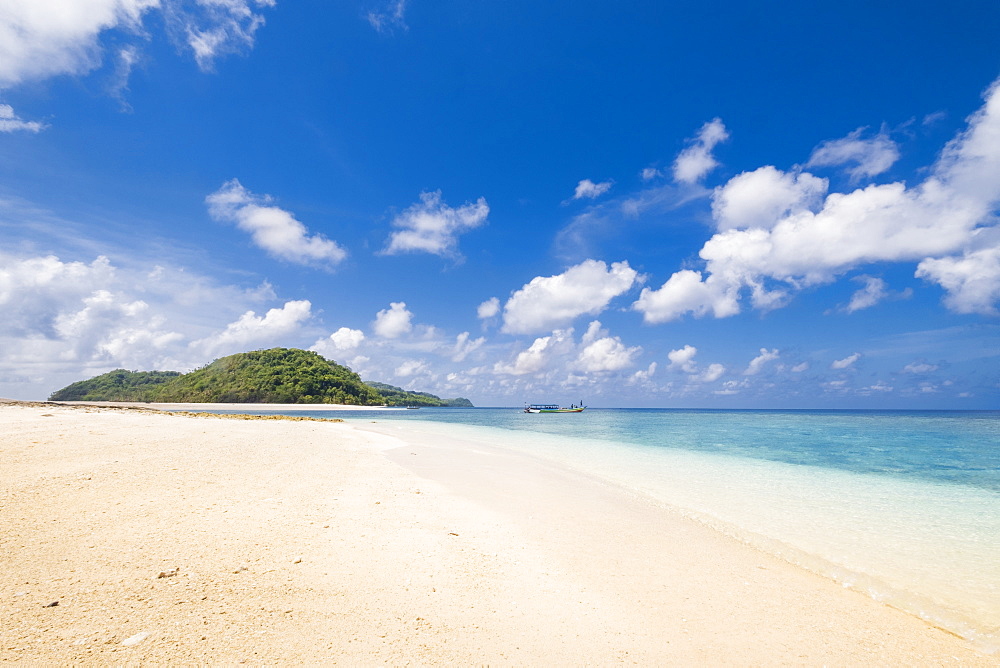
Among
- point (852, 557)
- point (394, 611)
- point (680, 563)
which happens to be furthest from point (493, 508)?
point (852, 557)

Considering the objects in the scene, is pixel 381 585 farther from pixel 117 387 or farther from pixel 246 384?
pixel 117 387

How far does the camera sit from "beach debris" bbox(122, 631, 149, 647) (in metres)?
3.15

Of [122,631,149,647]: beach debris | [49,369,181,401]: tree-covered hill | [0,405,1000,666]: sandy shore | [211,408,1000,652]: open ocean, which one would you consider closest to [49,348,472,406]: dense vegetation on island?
[49,369,181,401]: tree-covered hill

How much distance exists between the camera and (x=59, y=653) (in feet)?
9.68

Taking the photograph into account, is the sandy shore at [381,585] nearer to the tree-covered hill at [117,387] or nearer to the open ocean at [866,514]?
the open ocean at [866,514]

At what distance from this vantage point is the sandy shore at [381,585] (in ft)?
11.4

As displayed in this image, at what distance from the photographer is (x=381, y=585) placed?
4668 mm

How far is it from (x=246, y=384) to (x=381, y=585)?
12952cm

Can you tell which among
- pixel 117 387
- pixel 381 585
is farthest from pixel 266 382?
pixel 381 585

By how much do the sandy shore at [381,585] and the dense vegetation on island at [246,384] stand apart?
119122 millimetres

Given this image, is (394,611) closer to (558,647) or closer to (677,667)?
(558,647)

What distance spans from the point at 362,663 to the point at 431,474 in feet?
29.9

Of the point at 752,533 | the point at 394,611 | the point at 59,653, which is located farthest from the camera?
the point at 752,533

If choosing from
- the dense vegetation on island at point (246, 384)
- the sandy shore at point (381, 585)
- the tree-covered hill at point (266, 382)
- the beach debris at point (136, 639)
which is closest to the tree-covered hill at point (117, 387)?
the dense vegetation on island at point (246, 384)
